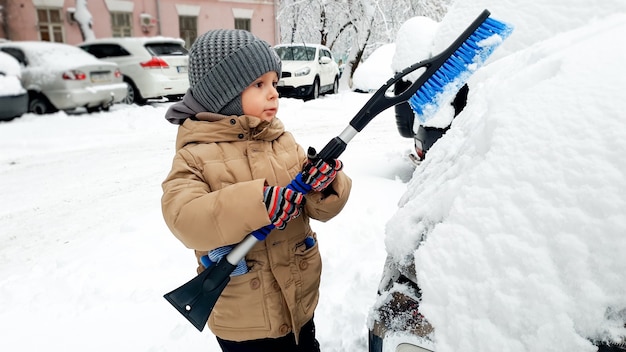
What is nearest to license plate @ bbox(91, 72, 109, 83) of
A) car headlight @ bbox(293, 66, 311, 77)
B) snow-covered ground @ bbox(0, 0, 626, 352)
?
snow-covered ground @ bbox(0, 0, 626, 352)

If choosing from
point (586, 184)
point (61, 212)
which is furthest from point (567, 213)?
point (61, 212)

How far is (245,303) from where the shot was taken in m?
1.43

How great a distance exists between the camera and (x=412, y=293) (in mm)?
1004

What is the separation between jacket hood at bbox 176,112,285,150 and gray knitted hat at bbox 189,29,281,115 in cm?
5

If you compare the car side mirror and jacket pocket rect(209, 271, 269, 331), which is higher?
jacket pocket rect(209, 271, 269, 331)

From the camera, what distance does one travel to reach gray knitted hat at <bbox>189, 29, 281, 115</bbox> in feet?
4.62

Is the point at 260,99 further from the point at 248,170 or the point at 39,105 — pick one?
the point at 39,105

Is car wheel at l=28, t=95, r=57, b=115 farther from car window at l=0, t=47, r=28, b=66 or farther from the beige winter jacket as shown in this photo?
the beige winter jacket

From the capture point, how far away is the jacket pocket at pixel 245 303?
142cm

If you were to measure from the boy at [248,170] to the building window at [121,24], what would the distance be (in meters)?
15.8

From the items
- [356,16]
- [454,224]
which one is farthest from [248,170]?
[356,16]

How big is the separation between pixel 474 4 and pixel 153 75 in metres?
7.29

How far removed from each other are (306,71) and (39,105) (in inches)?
229

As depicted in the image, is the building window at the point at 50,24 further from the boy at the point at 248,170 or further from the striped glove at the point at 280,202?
the striped glove at the point at 280,202
